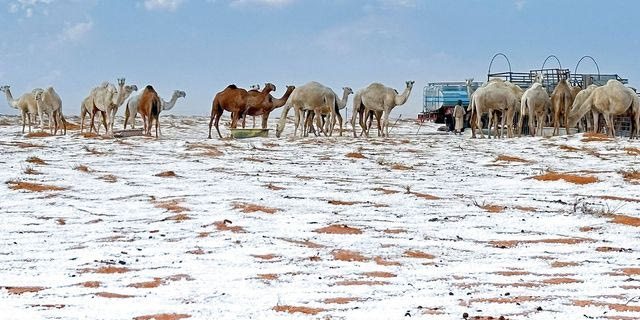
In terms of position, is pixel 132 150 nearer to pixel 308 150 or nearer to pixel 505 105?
pixel 308 150

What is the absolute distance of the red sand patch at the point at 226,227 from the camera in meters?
6.94

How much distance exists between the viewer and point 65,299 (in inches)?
182

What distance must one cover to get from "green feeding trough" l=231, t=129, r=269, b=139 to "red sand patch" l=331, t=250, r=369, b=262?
63.6ft

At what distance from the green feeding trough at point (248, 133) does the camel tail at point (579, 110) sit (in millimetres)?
8845

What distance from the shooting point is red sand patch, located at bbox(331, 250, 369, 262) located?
5.79 metres

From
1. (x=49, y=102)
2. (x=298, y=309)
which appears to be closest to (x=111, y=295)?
(x=298, y=309)

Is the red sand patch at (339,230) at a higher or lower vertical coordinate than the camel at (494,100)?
lower

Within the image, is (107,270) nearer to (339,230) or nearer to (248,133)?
(339,230)

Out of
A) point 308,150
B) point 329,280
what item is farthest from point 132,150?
point 329,280

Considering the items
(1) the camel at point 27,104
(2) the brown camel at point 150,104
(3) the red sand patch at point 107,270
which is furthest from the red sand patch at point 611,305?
(1) the camel at point 27,104

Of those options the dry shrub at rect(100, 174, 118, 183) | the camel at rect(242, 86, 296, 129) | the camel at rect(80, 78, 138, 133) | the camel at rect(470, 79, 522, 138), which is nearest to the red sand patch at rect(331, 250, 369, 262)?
the dry shrub at rect(100, 174, 118, 183)

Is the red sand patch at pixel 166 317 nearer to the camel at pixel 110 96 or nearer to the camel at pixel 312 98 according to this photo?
the camel at pixel 110 96

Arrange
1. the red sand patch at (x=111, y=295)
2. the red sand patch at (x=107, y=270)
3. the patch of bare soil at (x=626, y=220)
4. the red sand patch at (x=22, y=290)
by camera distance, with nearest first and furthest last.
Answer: the red sand patch at (x=111, y=295)
the red sand patch at (x=22, y=290)
the red sand patch at (x=107, y=270)
the patch of bare soil at (x=626, y=220)

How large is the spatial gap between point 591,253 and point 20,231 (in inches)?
170
